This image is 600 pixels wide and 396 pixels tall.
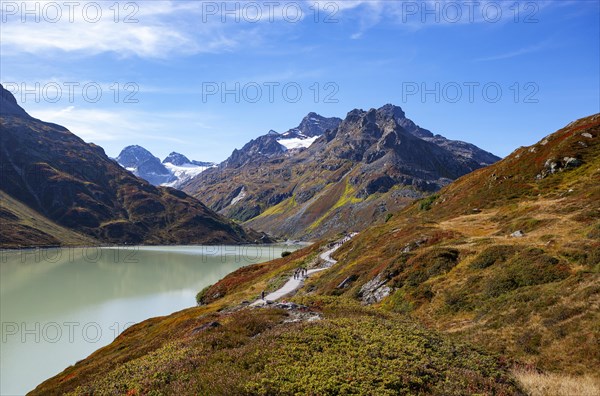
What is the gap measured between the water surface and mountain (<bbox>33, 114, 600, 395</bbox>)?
10446mm

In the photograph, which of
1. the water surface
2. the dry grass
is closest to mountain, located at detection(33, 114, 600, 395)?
the dry grass

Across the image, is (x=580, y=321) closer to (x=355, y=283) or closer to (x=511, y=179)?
(x=355, y=283)

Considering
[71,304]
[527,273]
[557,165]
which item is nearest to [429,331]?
[527,273]

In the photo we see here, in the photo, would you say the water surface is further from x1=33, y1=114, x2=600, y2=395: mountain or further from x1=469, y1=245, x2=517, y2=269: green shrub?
x1=469, y1=245, x2=517, y2=269: green shrub

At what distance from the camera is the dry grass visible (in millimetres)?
13742

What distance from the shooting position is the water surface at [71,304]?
46312mm

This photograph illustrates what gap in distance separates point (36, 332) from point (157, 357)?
51.6 metres

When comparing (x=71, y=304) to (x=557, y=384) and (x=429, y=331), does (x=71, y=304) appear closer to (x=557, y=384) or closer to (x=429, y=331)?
(x=429, y=331)

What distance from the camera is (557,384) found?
47.4 ft

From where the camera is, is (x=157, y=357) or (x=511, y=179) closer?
(x=157, y=357)

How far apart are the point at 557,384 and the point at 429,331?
6.35 meters

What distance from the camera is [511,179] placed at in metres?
70.4

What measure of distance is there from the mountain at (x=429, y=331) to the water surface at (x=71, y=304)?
34.3 feet

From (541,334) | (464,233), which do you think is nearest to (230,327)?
(541,334)
